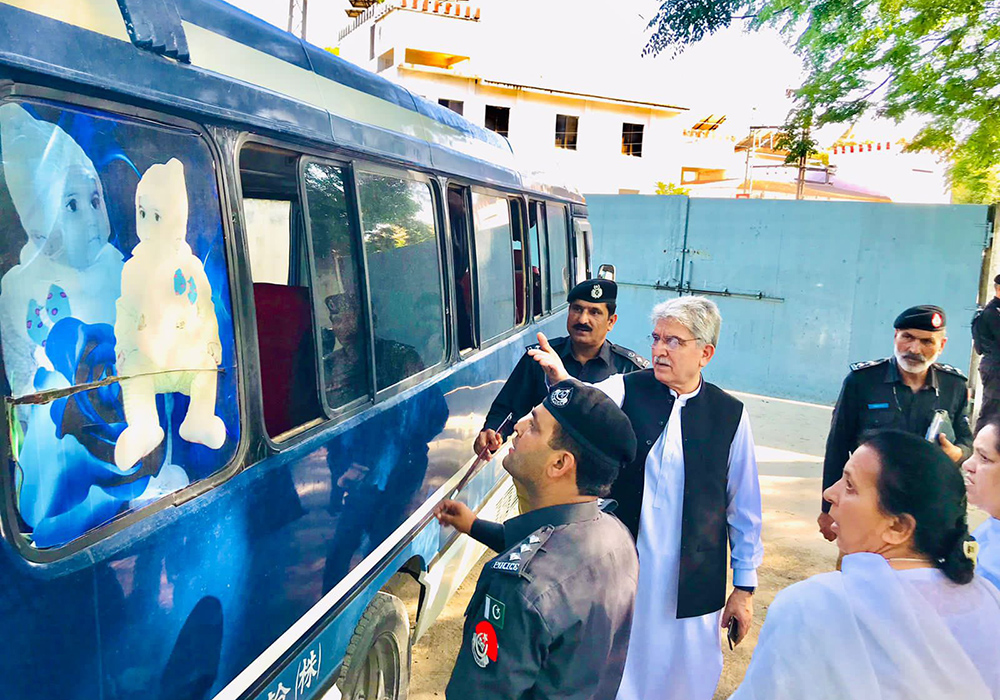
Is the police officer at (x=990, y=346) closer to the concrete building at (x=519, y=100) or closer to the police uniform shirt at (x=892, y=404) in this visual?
the police uniform shirt at (x=892, y=404)

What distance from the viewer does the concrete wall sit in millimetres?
9453

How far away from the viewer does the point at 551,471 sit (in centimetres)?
182

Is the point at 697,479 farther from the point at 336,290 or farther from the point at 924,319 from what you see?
the point at 924,319

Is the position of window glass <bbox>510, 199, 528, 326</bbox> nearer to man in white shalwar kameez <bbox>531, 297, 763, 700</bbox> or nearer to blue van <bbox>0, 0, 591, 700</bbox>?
blue van <bbox>0, 0, 591, 700</bbox>

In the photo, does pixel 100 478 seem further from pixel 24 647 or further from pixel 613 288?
pixel 613 288

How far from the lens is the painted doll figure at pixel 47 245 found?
1.39 metres

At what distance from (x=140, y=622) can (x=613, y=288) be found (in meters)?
2.83

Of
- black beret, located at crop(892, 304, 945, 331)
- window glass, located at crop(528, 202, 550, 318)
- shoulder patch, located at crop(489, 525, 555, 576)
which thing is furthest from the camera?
window glass, located at crop(528, 202, 550, 318)

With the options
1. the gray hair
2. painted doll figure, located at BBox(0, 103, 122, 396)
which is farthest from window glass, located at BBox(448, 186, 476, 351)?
painted doll figure, located at BBox(0, 103, 122, 396)

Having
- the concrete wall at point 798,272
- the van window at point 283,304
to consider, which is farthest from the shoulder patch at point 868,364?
the concrete wall at point 798,272

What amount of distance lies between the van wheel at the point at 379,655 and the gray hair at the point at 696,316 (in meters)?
1.50

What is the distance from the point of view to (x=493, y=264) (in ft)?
14.9

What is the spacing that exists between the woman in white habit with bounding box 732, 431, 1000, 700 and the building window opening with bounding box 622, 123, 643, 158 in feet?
93.6

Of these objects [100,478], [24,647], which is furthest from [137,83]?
[24,647]
